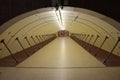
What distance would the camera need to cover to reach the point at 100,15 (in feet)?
25.7

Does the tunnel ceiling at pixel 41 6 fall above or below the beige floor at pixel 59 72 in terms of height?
above

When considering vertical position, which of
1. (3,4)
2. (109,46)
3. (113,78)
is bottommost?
(113,78)

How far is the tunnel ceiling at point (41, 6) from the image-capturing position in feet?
24.6

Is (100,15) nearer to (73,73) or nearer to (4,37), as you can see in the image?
(73,73)

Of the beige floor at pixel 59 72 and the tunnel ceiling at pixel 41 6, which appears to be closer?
the beige floor at pixel 59 72

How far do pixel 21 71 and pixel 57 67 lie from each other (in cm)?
87

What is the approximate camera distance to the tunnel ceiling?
24.6 ft

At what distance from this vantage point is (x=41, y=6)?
24.8 ft

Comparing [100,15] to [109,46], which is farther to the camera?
[109,46]

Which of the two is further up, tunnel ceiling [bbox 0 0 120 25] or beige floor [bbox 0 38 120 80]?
tunnel ceiling [bbox 0 0 120 25]

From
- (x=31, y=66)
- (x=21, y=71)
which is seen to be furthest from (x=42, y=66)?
(x=21, y=71)

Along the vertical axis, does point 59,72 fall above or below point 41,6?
below

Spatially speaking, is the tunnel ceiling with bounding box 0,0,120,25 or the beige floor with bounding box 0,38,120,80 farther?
the tunnel ceiling with bounding box 0,0,120,25

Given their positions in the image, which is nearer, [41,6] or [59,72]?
[59,72]
